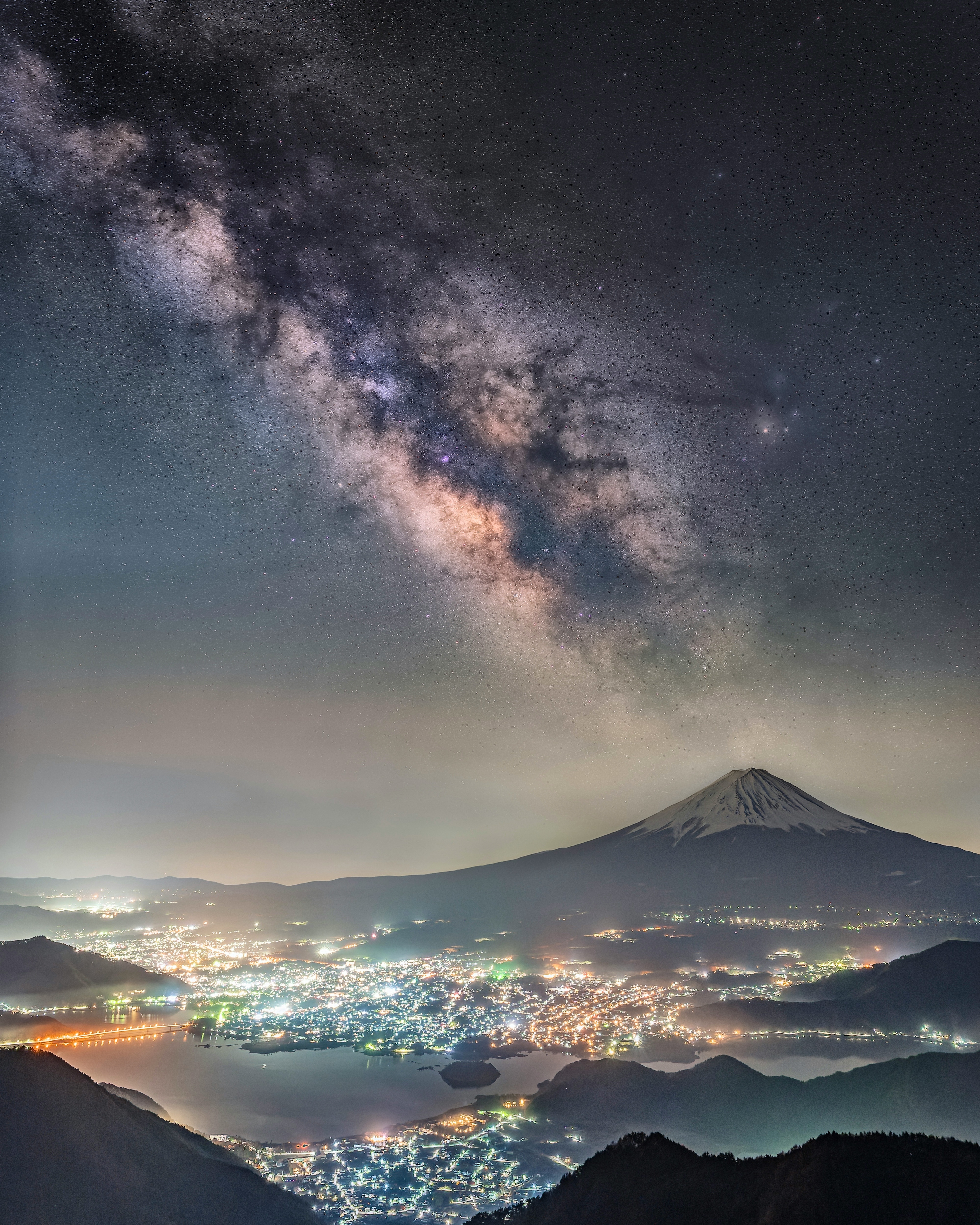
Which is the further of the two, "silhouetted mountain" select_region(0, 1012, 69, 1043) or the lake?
"silhouetted mountain" select_region(0, 1012, 69, 1043)

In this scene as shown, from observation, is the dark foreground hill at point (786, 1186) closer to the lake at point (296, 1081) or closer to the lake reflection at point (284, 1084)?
the lake at point (296, 1081)

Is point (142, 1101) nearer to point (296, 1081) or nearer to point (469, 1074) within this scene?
point (296, 1081)

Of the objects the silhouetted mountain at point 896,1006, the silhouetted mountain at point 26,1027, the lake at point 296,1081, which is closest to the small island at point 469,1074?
the lake at point 296,1081

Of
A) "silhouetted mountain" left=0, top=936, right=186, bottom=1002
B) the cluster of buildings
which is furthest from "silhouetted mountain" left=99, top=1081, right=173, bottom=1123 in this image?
"silhouetted mountain" left=0, top=936, right=186, bottom=1002

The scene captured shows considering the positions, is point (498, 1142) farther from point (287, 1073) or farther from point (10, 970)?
point (10, 970)

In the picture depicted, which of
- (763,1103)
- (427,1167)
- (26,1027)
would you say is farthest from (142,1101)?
(763,1103)

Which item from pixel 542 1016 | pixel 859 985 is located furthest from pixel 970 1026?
pixel 542 1016

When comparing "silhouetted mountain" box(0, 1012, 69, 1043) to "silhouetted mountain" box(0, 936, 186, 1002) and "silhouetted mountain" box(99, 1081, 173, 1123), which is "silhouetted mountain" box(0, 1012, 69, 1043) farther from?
"silhouetted mountain" box(99, 1081, 173, 1123)
